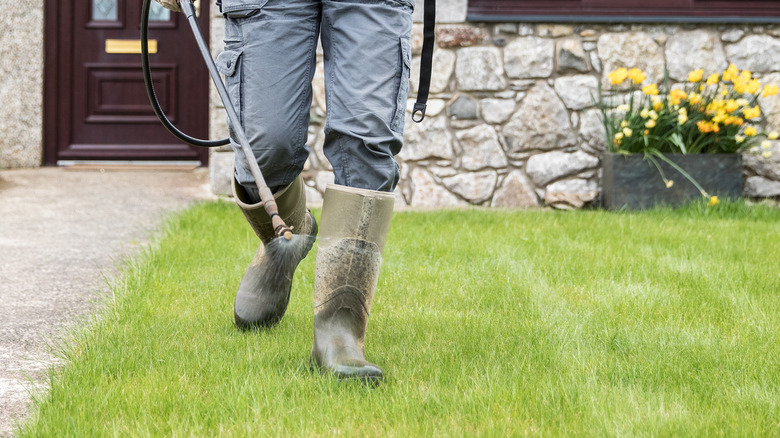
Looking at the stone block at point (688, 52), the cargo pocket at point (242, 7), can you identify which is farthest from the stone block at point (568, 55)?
the cargo pocket at point (242, 7)

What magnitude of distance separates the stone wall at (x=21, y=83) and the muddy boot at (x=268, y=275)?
4913 millimetres

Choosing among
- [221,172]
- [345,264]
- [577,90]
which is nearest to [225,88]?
[345,264]

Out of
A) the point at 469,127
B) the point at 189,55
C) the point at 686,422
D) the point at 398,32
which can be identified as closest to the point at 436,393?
the point at 686,422

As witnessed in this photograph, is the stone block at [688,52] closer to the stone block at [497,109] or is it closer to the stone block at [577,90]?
the stone block at [577,90]

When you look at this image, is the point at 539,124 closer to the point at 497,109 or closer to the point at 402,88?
the point at 497,109

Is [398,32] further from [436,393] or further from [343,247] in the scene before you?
[436,393]

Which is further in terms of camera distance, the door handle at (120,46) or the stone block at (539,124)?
the door handle at (120,46)

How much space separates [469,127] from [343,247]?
363 cm

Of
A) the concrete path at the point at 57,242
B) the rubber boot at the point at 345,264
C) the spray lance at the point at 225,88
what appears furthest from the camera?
the concrete path at the point at 57,242

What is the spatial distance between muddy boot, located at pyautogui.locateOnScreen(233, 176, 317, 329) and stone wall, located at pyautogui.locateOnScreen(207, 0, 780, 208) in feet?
10.1

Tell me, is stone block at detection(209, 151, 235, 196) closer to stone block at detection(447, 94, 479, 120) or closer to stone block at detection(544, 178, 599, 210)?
stone block at detection(447, 94, 479, 120)

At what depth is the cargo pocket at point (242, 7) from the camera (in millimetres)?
2018

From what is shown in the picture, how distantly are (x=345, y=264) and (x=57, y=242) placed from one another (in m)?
2.50

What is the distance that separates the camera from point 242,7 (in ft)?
6.67
